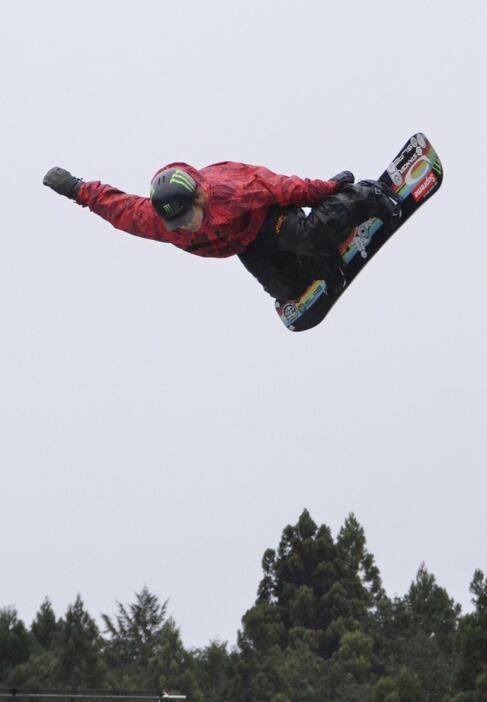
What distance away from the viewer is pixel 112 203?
1222cm

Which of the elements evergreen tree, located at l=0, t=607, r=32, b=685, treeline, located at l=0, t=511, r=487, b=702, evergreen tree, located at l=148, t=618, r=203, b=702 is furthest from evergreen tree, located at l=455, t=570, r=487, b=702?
evergreen tree, located at l=0, t=607, r=32, b=685

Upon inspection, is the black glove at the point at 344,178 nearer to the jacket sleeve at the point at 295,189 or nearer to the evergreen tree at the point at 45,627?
the jacket sleeve at the point at 295,189

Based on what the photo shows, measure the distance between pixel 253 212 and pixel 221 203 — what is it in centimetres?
51

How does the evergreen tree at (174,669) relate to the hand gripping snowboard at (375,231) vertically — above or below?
above

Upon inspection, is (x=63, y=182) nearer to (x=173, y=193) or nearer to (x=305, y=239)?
(x=173, y=193)

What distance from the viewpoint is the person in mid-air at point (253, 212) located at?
1165cm

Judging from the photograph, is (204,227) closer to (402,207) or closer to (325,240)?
(325,240)

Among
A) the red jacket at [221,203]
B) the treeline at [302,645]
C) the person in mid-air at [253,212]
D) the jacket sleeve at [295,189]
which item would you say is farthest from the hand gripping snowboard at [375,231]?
the treeline at [302,645]

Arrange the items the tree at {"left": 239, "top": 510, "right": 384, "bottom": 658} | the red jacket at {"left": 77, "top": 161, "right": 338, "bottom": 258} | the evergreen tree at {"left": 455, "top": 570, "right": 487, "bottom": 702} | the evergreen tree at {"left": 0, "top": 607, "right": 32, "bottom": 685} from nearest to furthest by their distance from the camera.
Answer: the red jacket at {"left": 77, "top": 161, "right": 338, "bottom": 258} < the evergreen tree at {"left": 455, "top": 570, "right": 487, "bottom": 702} < the evergreen tree at {"left": 0, "top": 607, "right": 32, "bottom": 685} < the tree at {"left": 239, "top": 510, "right": 384, "bottom": 658}

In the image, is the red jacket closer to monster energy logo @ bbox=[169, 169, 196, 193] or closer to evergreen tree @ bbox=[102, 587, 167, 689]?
monster energy logo @ bbox=[169, 169, 196, 193]

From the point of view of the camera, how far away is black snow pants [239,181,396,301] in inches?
493

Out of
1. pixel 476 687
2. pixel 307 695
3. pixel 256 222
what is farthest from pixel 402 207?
pixel 307 695

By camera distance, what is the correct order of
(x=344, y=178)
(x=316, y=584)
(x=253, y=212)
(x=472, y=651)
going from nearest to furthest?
(x=253, y=212) → (x=344, y=178) → (x=472, y=651) → (x=316, y=584)

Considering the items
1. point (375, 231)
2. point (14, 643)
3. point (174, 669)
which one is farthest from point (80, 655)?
point (375, 231)
